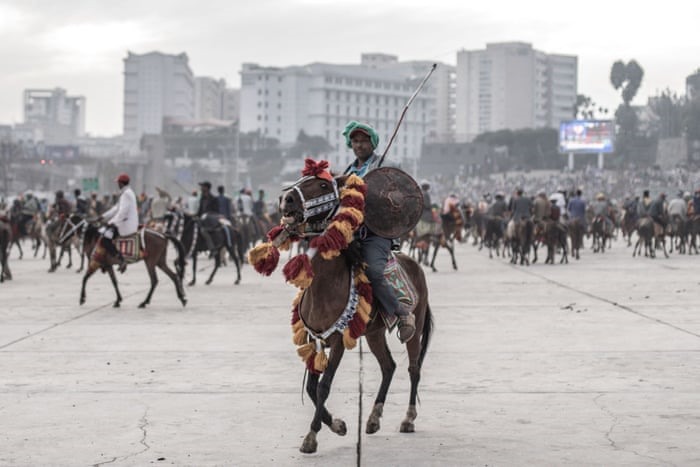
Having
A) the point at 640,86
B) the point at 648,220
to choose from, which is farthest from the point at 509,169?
the point at 648,220

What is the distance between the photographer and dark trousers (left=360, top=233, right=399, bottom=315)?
25.0ft

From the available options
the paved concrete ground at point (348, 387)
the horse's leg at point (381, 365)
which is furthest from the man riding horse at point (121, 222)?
the horse's leg at point (381, 365)

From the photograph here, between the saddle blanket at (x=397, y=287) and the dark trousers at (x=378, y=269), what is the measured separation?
0.20ft

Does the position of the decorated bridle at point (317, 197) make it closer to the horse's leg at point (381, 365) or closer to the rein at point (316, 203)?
the rein at point (316, 203)

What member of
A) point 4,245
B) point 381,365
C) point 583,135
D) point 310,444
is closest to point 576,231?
point 4,245

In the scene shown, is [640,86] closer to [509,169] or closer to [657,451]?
[509,169]

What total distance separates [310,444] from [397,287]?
132cm

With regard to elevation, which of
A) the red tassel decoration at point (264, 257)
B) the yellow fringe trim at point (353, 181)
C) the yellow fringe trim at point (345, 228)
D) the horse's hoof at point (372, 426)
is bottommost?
the horse's hoof at point (372, 426)

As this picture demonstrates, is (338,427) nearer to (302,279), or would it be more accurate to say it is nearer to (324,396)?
(324,396)

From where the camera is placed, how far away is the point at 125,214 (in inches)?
660

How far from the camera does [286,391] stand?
9180 millimetres

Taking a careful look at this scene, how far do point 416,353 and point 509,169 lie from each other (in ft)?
528

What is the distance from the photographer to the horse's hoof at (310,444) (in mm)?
6930

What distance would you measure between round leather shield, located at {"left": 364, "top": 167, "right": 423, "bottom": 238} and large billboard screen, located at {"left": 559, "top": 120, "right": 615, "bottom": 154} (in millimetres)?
119700
